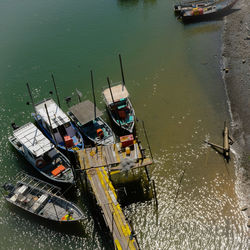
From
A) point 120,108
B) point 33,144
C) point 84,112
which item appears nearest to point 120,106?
point 120,108

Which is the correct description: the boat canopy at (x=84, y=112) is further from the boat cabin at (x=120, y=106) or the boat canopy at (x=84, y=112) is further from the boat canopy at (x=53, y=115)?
the boat cabin at (x=120, y=106)

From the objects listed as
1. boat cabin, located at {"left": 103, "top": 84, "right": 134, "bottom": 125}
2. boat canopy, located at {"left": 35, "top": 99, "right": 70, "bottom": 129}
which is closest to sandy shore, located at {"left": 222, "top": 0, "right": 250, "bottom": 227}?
boat cabin, located at {"left": 103, "top": 84, "right": 134, "bottom": 125}

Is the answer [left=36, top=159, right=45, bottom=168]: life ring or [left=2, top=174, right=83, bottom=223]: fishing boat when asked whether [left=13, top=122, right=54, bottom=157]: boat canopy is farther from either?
[left=2, top=174, right=83, bottom=223]: fishing boat

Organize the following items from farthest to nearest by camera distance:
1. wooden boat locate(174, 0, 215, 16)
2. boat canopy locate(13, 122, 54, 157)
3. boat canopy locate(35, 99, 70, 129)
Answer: wooden boat locate(174, 0, 215, 16)
boat canopy locate(35, 99, 70, 129)
boat canopy locate(13, 122, 54, 157)

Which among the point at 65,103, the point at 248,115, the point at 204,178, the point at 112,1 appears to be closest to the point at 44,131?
the point at 65,103

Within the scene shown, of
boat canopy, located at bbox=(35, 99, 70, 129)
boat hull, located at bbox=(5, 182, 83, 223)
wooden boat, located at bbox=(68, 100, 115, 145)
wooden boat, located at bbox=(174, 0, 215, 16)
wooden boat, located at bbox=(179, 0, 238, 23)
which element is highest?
wooden boat, located at bbox=(174, 0, 215, 16)

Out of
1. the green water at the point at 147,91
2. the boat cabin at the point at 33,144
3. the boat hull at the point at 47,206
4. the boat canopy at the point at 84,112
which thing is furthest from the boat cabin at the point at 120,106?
→ the boat hull at the point at 47,206
